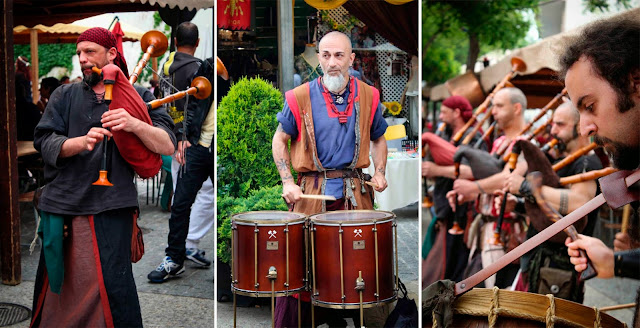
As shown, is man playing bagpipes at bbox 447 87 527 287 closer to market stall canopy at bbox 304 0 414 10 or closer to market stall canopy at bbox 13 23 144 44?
market stall canopy at bbox 304 0 414 10

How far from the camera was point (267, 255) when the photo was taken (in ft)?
11.7

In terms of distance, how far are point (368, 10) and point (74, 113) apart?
166 cm


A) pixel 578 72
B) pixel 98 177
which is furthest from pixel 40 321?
pixel 578 72

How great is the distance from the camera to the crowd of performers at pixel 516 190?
4570mm

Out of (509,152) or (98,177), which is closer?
(98,177)

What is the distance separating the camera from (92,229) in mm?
3580

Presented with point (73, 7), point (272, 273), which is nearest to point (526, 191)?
point (272, 273)

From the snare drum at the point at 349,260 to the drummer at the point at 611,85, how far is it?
3.98 feet

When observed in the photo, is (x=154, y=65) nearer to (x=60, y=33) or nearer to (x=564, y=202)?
(x=60, y=33)

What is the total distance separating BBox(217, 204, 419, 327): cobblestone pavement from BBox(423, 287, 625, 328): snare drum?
907mm

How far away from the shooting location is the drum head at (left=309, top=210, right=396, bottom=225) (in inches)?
142

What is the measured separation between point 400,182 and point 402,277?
0.53 m

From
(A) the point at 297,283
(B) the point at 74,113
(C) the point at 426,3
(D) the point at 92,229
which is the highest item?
(C) the point at 426,3

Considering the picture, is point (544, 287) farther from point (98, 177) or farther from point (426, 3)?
point (426, 3)
